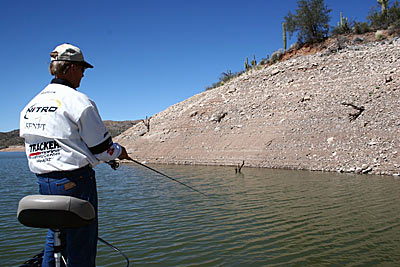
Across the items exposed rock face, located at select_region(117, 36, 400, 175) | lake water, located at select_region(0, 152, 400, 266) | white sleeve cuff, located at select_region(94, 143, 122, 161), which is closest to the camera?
white sleeve cuff, located at select_region(94, 143, 122, 161)

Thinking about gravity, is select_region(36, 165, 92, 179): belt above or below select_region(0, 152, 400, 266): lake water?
above

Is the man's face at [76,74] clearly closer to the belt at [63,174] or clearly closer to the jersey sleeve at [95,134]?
the jersey sleeve at [95,134]

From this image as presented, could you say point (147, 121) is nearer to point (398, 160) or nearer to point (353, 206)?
point (398, 160)

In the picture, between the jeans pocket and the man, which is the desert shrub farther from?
the jeans pocket

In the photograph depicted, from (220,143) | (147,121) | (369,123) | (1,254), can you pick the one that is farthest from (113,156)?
(147,121)

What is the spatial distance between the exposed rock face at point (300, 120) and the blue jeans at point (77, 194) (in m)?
15.1

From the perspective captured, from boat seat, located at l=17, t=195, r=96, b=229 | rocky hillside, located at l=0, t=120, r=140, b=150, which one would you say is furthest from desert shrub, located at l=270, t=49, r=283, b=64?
Answer: rocky hillside, located at l=0, t=120, r=140, b=150

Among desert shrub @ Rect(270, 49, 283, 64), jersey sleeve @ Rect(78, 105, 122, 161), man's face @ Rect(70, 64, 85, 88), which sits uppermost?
desert shrub @ Rect(270, 49, 283, 64)

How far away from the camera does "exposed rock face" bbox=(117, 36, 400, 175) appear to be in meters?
17.4

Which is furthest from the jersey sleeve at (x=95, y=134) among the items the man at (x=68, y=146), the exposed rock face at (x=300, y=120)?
the exposed rock face at (x=300, y=120)

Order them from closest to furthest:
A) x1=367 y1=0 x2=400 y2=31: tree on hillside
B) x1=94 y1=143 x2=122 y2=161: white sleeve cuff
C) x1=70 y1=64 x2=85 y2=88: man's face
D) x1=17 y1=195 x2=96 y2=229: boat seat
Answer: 1. x1=17 y1=195 x2=96 y2=229: boat seat
2. x1=94 y1=143 x2=122 y2=161: white sleeve cuff
3. x1=70 y1=64 x2=85 y2=88: man's face
4. x1=367 y1=0 x2=400 y2=31: tree on hillside

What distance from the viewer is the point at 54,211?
2.29 meters

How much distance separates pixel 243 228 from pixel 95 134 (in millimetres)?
4558

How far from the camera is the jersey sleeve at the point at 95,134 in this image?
2.48 metres
